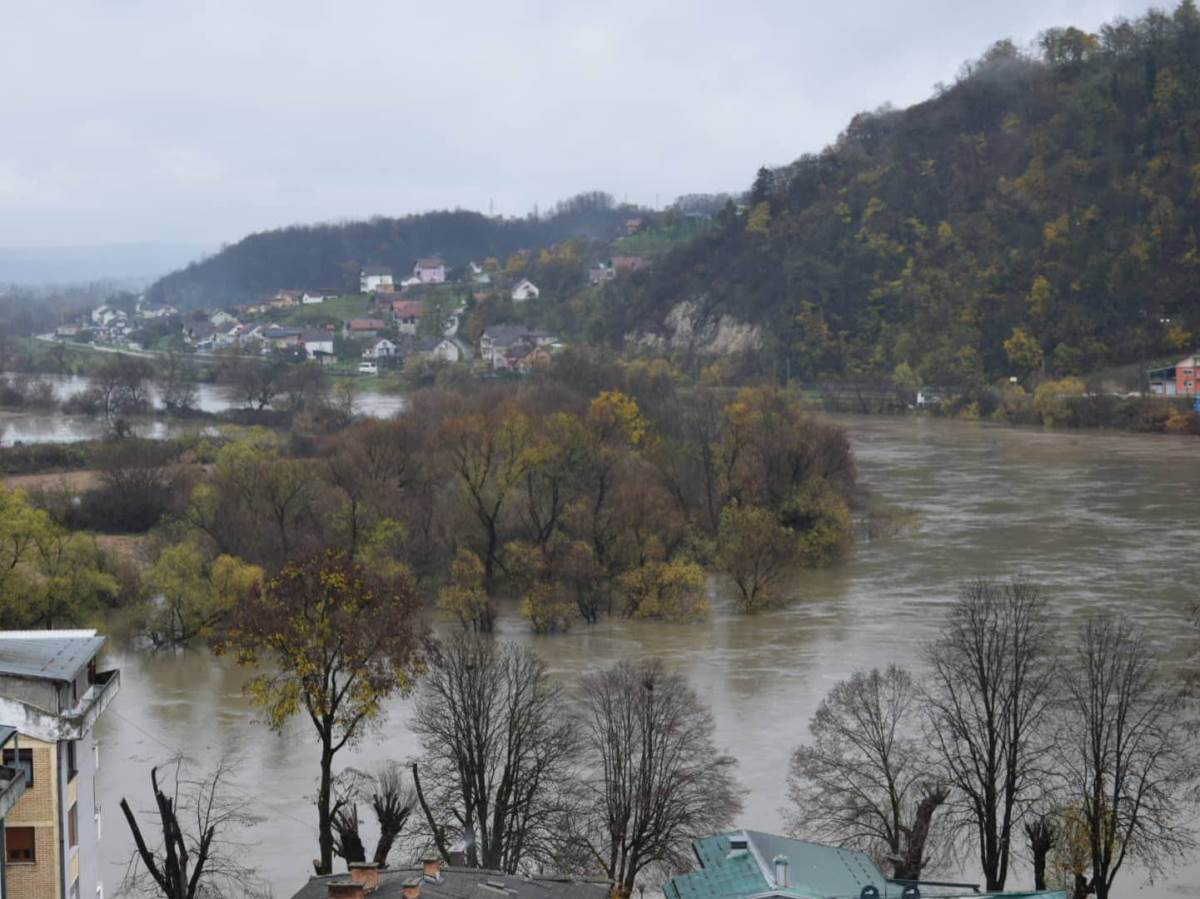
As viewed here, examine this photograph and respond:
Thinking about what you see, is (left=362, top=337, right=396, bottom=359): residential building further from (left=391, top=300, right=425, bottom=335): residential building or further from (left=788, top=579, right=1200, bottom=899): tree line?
(left=788, top=579, right=1200, bottom=899): tree line

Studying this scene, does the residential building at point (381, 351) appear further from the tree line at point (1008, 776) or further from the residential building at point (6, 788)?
the residential building at point (6, 788)

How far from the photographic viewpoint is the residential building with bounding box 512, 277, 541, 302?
11644 centimetres

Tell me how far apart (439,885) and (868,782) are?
7.03m

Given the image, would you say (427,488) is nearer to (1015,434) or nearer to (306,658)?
(306,658)

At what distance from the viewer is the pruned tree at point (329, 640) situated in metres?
18.9

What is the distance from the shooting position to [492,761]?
18.6m

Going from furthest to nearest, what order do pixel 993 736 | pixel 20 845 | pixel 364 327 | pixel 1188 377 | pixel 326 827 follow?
pixel 364 327 < pixel 1188 377 < pixel 993 736 < pixel 326 827 < pixel 20 845

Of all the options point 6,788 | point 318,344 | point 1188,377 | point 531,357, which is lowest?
point 6,788

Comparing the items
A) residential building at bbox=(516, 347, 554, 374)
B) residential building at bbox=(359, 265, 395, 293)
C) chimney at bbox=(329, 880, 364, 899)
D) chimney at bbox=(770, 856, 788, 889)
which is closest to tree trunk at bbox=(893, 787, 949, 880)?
chimney at bbox=(770, 856, 788, 889)

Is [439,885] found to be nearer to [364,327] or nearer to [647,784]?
[647,784]

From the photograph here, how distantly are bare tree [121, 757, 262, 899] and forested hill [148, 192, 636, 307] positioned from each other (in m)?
153

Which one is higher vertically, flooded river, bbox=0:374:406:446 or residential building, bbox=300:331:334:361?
residential building, bbox=300:331:334:361

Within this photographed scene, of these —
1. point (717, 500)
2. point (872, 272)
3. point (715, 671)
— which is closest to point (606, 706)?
point (715, 671)

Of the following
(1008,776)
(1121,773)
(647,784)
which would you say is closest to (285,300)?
(647,784)
